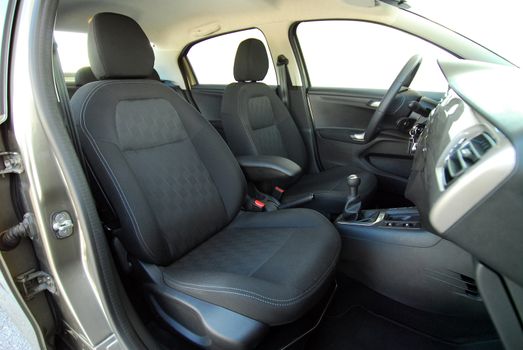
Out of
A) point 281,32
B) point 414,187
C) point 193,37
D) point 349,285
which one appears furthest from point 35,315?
point 193,37

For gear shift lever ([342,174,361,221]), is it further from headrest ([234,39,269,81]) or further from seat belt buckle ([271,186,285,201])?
headrest ([234,39,269,81])

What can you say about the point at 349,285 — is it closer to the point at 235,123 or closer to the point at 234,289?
the point at 234,289

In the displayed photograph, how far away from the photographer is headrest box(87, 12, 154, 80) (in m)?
1.21

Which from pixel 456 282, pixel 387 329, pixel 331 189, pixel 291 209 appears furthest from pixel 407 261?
pixel 331 189

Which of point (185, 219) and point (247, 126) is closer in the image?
point (185, 219)

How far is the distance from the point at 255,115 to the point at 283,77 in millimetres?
634

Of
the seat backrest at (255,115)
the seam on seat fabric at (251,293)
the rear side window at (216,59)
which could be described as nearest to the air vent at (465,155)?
the seam on seat fabric at (251,293)

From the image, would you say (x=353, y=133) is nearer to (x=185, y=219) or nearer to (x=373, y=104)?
(x=373, y=104)

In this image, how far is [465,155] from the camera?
2.23ft

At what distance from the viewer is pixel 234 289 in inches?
38.8

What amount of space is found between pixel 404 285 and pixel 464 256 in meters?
0.29

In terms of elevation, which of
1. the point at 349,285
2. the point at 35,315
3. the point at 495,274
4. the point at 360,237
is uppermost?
the point at 495,274

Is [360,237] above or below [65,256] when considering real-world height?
below

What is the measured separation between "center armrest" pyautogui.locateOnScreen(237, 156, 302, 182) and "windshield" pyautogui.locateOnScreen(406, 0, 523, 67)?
102 cm
